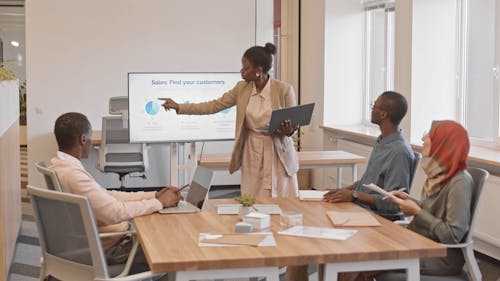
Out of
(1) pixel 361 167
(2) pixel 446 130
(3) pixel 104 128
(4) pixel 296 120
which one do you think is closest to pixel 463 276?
(2) pixel 446 130

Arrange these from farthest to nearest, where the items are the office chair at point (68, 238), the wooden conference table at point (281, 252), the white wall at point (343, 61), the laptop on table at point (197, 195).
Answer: the white wall at point (343, 61), the laptop on table at point (197, 195), the office chair at point (68, 238), the wooden conference table at point (281, 252)

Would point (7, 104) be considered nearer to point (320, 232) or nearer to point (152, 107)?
point (152, 107)

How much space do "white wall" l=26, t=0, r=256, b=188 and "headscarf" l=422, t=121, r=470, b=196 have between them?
553cm

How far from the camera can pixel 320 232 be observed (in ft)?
9.50

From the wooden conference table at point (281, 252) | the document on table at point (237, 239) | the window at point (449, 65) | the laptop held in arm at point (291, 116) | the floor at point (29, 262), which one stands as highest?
the window at point (449, 65)

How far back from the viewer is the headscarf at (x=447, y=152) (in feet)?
9.97

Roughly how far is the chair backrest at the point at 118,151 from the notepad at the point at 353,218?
4181 millimetres

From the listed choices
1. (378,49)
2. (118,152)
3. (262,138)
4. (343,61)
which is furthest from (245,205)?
(343,61)

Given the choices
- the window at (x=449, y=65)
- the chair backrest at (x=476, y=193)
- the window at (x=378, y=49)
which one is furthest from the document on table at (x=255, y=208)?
the window at (x=378, y=49)

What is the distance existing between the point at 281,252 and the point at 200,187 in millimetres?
912

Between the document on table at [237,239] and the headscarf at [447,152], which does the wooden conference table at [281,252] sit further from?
the headscarf at [447,152]

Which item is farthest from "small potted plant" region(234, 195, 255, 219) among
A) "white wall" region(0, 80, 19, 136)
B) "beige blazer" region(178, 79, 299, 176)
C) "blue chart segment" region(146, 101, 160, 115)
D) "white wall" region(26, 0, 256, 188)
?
"white wall" region(26, 0, 256, 188)

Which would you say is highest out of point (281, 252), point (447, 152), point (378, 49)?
point (378, 49)

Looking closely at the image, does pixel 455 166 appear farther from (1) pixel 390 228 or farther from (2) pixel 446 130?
(1) pixel 390 228
